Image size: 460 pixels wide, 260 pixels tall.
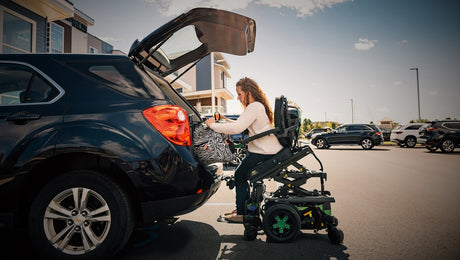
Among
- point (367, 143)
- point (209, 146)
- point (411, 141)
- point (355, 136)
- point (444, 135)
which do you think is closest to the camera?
point (209, 146)

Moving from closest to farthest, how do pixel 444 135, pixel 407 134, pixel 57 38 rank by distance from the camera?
pixel 444 135 → pixel 57 38 → pixel 407 134

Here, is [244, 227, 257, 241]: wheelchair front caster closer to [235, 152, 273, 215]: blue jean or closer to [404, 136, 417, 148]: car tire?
[235, 152, 273, 215]: blue jean

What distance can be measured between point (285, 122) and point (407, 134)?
21.0 meters

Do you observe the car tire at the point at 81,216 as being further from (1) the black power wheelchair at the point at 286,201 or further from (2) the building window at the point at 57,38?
(2) the building window at the point at 57,38

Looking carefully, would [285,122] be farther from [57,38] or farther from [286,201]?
[57,38]

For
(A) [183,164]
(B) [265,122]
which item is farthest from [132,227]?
(B) [265,122]

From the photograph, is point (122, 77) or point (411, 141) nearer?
point (122, 77)

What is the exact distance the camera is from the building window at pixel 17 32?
912 cm

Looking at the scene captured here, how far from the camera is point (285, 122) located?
3064 mm

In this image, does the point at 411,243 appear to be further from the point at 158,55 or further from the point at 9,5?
the point at 9,5

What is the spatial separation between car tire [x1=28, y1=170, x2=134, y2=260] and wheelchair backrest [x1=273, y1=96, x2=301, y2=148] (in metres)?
1.77

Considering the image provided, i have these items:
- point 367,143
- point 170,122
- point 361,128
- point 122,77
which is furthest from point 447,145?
point 122,77

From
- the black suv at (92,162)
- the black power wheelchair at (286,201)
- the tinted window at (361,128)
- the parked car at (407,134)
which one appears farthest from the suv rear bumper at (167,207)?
the parked car at (407,134)

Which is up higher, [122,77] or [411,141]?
[122,77]
